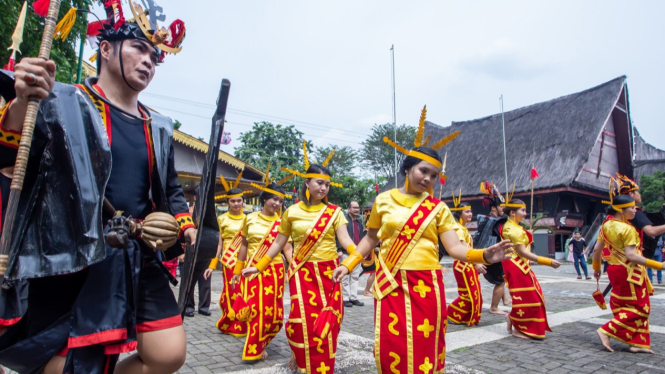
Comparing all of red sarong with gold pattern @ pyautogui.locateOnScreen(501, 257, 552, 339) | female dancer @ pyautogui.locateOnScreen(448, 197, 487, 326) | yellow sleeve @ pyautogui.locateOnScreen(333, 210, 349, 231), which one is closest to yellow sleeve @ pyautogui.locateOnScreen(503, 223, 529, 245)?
red sarong with gold pattern @ pyautogui.locateOnScreen(501, 257, 552, 339)

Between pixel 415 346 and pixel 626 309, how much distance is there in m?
3.60

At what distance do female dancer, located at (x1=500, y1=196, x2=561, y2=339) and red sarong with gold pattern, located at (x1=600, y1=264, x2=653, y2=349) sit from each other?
0.73 meters

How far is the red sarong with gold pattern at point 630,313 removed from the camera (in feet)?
16.9

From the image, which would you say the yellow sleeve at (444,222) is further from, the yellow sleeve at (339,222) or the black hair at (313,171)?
the black hair at (313,171)

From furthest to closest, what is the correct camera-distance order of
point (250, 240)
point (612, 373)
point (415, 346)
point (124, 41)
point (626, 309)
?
point (250, 240)
point (626, 309)
point (612, 373)
point (415, 346)
point (124, 41)

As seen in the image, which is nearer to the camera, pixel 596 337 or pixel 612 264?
pixel 612 264

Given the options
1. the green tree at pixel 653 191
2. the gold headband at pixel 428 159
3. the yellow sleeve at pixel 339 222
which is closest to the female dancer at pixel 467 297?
the yellow sleeve at pixel 339 222

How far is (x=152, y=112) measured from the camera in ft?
8.05

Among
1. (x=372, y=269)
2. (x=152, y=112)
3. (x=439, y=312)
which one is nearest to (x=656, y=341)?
(x=439, y=312)

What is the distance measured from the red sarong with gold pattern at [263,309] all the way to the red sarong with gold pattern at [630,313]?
12.3 feet

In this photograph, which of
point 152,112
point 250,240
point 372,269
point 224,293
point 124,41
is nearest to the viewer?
point 124,41

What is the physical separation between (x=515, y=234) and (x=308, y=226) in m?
3.01

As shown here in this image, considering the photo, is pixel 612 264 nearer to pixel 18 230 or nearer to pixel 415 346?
pixel 415 346

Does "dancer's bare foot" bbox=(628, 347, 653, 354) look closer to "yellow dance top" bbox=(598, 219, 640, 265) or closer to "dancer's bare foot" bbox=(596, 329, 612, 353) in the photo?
"dancer's bare foot" bbox=(596, 329, 612, 353)
